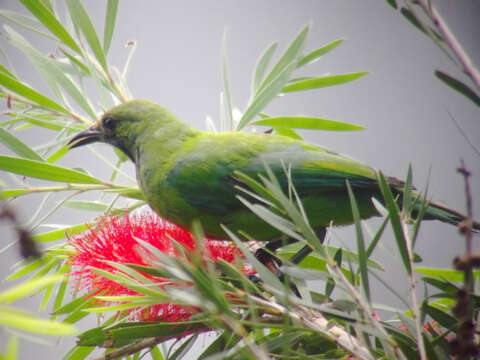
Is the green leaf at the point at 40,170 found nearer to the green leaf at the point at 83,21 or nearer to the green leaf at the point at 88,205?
the green leaf at the point at 88,205

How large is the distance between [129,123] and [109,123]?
48 millimetres

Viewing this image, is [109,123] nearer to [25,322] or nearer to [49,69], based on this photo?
[49,69]

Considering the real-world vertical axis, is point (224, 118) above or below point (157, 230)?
above

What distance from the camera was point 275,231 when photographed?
0.94m

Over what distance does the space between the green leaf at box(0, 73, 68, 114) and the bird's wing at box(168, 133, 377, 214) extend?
32 cm

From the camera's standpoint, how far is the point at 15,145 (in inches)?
36.7

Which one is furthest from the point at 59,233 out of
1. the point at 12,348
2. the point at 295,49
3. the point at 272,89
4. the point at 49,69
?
the point at 12,348

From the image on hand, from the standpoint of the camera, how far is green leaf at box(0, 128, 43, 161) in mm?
915

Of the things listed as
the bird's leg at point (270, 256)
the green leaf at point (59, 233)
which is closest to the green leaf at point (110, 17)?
the green leaf at point (59, 233)

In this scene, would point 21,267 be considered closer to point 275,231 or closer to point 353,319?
point 275,231

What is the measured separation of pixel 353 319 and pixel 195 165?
21.7 inches

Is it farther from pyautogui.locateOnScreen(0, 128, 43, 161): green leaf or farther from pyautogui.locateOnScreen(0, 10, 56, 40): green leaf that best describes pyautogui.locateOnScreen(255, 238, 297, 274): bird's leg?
pyautogui.locateOnScreen(0, 10, 56, 40): green leaf

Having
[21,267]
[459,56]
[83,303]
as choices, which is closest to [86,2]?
[21,267]

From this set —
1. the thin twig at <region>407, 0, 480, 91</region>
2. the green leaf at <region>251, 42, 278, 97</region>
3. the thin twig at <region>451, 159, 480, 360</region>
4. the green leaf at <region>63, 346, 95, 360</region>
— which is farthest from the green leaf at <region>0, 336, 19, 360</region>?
the green leaf at <region>251, 42, 278, 97</region>
